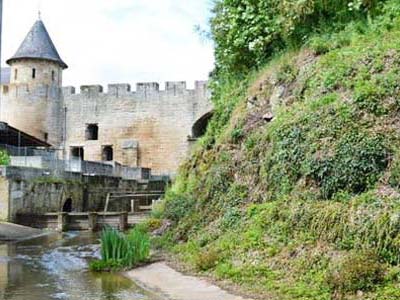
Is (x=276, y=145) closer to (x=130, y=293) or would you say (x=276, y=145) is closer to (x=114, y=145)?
(x=130, y=293)

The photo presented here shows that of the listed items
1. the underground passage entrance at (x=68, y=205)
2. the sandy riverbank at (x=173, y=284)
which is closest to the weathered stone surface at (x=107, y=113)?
the underground passage entrance at (x=68, y=205)

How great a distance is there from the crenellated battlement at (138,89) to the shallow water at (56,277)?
25185mm

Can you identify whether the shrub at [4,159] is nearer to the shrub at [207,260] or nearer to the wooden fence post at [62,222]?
the wooden fence post at [62,222]

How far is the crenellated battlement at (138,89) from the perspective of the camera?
4075 centimetres

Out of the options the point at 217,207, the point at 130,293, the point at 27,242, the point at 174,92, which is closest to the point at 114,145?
the point at 174,92

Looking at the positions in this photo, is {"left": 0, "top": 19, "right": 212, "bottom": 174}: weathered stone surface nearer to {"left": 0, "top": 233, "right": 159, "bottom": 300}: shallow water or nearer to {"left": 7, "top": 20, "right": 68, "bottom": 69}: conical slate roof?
{"left": 7, "top": 20, "right": 68, "bottom": 69}: conical slate roof

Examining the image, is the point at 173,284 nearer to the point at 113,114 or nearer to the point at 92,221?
the point at 92,221

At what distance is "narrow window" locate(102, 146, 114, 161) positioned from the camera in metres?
42.6

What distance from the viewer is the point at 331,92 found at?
37.7 ft

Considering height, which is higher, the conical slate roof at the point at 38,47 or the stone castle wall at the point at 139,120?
the conical slate roof at the point at 38,47

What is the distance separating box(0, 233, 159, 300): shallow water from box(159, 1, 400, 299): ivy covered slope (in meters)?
1.44

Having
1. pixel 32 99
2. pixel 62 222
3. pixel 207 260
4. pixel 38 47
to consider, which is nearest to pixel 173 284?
pixel 207 260

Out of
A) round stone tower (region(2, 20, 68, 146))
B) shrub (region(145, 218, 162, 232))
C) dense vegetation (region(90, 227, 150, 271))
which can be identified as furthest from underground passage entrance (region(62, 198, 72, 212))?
round stone tower (region(2, 20, 68, 146))

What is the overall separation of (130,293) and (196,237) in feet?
10.6
